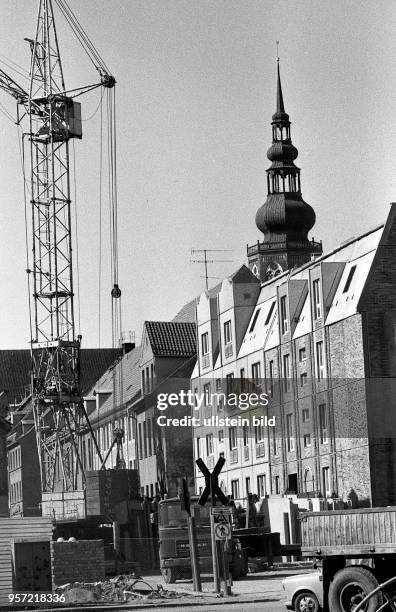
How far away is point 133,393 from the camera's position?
8744cm

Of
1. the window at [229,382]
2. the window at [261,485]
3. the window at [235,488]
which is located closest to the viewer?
the window at [261,485]

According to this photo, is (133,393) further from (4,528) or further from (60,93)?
(4,528)

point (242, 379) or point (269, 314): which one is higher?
point (269, 314)

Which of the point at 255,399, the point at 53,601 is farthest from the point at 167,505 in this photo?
the point at 255,399

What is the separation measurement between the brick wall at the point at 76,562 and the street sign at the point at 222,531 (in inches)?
226

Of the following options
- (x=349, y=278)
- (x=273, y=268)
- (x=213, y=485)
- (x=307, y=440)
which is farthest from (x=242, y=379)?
(x=273, y=268)

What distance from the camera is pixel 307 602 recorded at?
24.3 meters

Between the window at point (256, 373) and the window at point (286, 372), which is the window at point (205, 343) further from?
the window at point (286, 372)

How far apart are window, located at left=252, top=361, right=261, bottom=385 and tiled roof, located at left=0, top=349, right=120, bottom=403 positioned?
8131cm

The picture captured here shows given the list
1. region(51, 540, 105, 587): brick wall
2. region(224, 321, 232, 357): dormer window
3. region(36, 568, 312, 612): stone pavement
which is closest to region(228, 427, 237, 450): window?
region(224, 321, 232, 357): dormer window

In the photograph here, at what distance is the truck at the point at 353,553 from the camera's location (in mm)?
21734

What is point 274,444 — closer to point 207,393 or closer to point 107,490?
point 207,393

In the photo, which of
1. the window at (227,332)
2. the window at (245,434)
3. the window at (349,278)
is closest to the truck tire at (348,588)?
the window at (349,278)

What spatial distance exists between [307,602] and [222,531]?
8093 mm
